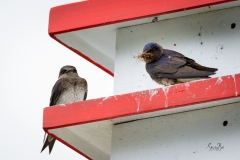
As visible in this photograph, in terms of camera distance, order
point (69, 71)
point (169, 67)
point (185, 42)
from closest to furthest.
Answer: point (169, 67), point (185, 42), point (69, 71)

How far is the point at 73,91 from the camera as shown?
8438mm

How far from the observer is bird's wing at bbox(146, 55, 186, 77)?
6.80 meters

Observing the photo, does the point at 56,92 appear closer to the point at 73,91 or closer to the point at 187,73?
the point at 73,91

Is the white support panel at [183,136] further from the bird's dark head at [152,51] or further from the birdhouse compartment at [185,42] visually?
the bird's dark head at [152,51]

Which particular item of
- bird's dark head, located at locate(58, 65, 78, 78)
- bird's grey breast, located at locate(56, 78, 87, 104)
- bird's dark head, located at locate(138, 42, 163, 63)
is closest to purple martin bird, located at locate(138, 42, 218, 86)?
bird's dark head, located at locate(138, 42, 163, 63)

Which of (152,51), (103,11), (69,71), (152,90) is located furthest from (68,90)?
(152,90)

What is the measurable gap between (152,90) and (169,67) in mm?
467

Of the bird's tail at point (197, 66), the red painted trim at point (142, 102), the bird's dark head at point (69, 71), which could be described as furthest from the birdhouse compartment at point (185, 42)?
the bird's dark head at point (69, 71)

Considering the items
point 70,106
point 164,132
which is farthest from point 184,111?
point 70,106

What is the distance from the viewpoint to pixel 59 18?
7.24m

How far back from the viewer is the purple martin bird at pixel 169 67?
6.69 metres

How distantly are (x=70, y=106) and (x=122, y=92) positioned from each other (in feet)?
1.93

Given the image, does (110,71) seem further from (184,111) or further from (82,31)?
(184,111)

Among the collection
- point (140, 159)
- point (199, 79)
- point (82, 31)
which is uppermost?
point (82, 31)
